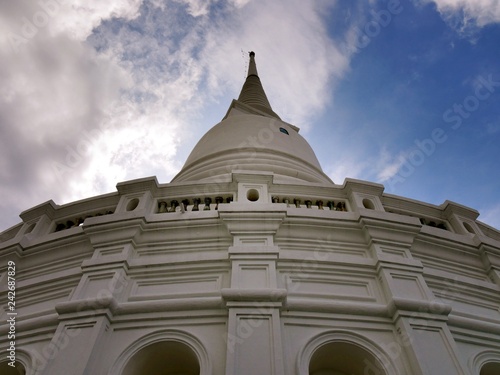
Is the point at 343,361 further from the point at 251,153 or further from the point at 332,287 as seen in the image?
the point at 251,153

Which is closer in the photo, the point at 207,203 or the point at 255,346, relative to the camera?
the point at 255,346

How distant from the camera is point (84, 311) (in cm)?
772

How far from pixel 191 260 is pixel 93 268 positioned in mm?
2302

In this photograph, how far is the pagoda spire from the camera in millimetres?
26616

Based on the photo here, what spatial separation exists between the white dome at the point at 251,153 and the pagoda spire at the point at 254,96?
20.4 ft

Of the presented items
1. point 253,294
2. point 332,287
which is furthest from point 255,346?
point 332,287

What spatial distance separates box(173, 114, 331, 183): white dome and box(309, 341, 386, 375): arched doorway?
308 inches

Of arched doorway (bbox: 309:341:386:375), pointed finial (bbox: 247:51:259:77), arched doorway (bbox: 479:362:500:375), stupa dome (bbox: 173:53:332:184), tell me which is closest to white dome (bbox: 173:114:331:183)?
stupa dome (bbox: 173:53:332:184)

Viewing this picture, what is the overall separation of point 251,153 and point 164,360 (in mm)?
10247

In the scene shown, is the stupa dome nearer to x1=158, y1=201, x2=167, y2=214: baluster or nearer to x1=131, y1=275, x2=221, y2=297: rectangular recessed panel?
x1=158, y1=201, x2=167, y2=214: baluster

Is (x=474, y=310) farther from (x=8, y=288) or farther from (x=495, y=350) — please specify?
(x=8, y=288)

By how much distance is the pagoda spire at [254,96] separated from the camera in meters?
26.6

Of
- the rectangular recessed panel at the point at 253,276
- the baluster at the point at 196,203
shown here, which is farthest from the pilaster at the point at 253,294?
the baluster at the point at 196,203

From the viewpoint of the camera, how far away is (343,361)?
25.6 feet
